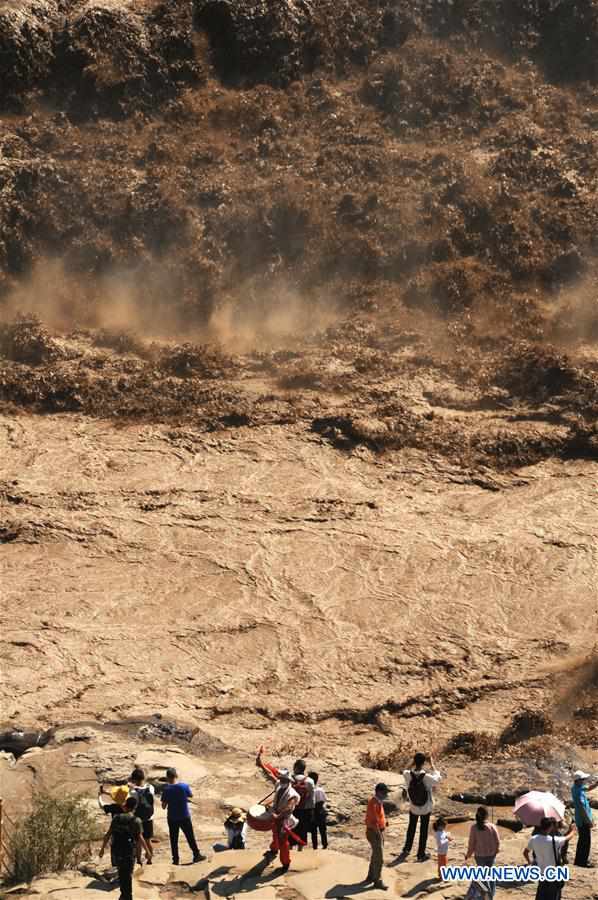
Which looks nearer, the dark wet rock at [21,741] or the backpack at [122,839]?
the backpack at [122,839]

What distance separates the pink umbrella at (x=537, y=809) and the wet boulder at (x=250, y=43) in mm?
22853

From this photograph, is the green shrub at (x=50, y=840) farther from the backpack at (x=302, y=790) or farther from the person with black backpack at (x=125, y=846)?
the backpack at (x=302, y=790)

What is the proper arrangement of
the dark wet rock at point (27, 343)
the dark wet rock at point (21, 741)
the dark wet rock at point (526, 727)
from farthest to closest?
the dark wet rock at point (27, 343) < the dark wet rock at point (526, 727) < the dark wet rock at point (21, 741)

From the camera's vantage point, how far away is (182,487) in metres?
23.9

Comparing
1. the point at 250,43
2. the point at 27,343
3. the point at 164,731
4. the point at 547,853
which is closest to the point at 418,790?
the point at 547,853

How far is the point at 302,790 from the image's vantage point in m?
13.5

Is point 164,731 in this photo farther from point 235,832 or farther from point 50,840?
point 50,840

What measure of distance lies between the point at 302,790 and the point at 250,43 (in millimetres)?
22443

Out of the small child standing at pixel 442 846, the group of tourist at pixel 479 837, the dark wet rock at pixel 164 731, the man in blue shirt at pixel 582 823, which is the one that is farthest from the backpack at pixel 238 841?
the dark wet rock at pixel 164 731

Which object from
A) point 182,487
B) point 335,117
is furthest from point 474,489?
point 335,117

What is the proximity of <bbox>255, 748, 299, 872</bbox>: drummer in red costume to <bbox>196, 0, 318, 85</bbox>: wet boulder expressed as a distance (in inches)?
867

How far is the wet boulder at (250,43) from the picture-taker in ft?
105

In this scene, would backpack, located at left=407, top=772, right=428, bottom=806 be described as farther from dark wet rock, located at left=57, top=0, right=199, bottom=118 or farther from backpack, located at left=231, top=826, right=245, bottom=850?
dark wet rock, located at left=57, top=0, right=199, bottom=118

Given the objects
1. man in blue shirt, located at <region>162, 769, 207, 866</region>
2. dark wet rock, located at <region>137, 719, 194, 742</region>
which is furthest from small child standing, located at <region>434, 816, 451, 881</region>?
dark wet rock, located at <region>137, 719, 194, 742</region>
